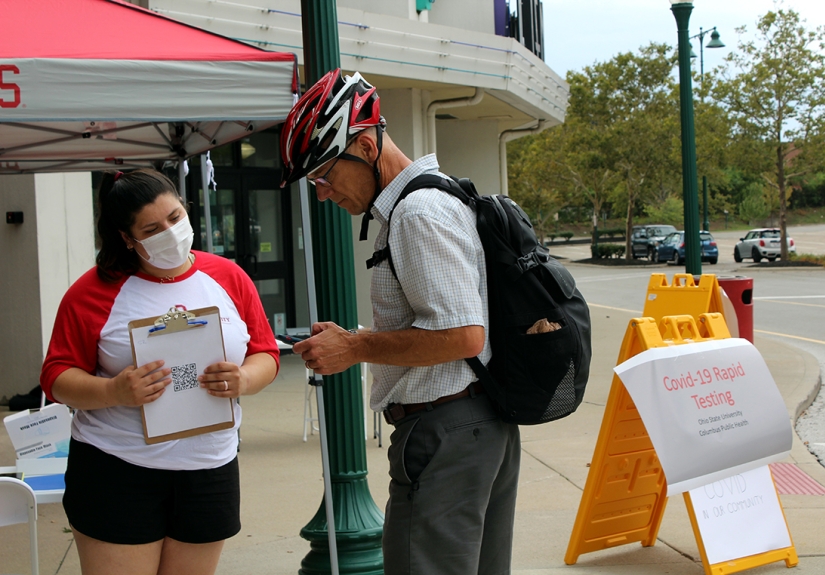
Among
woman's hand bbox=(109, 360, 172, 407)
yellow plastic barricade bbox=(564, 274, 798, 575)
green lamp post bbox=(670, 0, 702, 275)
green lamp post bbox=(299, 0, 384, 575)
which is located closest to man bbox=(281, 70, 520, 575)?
woman's hand bbox=(109, 360, 172, 407)

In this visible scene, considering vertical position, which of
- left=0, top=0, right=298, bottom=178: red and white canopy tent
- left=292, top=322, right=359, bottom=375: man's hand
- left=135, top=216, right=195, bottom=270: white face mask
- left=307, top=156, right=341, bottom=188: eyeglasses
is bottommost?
left=292, top=322, right=359, bottom=375: man's hand

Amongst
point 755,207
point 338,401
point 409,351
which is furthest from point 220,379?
point 755,207

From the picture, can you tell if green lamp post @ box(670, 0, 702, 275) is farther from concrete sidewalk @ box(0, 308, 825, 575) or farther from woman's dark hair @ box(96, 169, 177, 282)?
woman's dark hair @ box(96, 169, 177, 282)

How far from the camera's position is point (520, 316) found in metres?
2.22

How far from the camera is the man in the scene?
83.7 inches

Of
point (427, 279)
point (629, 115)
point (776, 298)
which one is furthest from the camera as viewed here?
point (629, 115)

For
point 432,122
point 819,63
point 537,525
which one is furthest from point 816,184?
point 537,525

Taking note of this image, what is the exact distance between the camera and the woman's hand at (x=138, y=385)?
2385mm

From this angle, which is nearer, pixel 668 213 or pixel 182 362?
pixel 182 362

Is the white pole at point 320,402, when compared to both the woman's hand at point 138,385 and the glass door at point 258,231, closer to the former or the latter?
the woman's hand at point 138,385

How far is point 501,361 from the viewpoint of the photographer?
7.36ft

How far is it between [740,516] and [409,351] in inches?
111

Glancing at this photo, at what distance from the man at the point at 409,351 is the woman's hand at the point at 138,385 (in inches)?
17.1

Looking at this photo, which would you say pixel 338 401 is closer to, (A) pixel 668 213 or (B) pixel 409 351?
(B) pixel 409 351
